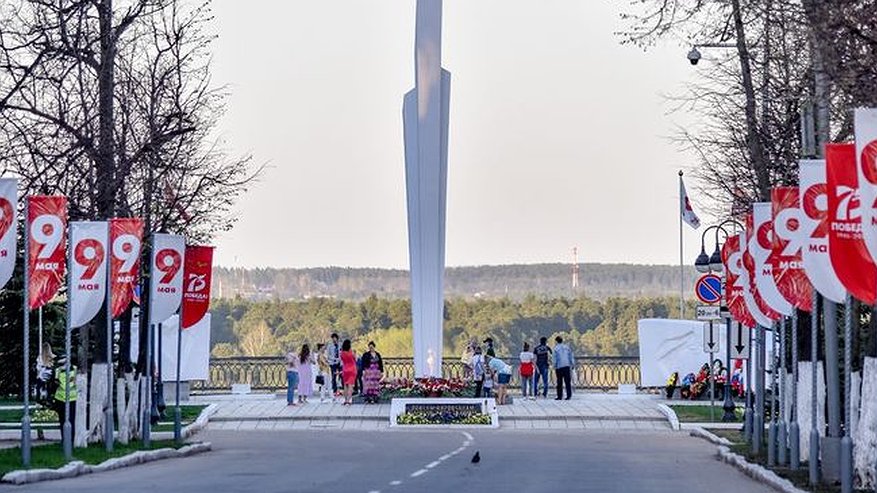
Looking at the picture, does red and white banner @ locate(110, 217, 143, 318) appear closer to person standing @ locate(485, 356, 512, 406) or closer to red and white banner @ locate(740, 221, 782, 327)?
red and white banner @ locate(740, 221, 782, 327)

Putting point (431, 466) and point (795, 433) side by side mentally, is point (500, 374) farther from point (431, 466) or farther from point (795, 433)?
point (795, 433)

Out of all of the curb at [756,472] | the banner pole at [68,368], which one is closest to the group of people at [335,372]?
the curb at [756,472]

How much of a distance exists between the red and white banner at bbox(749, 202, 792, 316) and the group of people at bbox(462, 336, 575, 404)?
24909 mm

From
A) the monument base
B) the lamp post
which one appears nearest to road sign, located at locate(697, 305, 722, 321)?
the lamp post

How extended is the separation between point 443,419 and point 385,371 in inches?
730

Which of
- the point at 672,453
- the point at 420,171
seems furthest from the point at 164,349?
the point at 672,453

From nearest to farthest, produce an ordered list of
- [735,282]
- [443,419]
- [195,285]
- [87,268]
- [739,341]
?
[87,268] < [735,282] < [195,285] < [739,341] < [443,419]

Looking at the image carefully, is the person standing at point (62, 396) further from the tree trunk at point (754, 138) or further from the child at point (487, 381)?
the child at point (487, 381)

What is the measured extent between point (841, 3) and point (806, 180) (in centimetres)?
341

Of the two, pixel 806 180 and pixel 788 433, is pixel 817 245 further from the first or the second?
pixel 788 433

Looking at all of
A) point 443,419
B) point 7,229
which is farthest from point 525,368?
point 7,229

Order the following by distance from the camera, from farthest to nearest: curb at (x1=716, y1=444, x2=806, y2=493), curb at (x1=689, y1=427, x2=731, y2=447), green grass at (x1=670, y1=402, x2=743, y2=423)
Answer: green grass at (x1=670, y1=402, x2=743, y2=423) < curb at (x1=689, y1=427, x2=731, y2=447) < curb at (x1=716, y1=444, x2=806, y2=493)

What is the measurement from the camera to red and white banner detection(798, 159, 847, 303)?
22438 millimetres

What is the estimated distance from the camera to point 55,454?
98.7 ft
